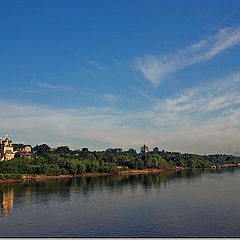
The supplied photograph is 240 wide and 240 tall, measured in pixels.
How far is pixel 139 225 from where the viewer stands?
37.9 metres

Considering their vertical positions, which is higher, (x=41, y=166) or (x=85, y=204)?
(x=41, y=166)

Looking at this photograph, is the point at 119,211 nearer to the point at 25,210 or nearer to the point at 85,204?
the point at 85,204

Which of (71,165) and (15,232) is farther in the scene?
(71,165)

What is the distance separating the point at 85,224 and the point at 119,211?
31.3ft

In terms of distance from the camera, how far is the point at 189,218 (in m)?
41.2

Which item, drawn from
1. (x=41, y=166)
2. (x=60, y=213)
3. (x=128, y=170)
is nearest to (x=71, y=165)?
(x=41, y=166)

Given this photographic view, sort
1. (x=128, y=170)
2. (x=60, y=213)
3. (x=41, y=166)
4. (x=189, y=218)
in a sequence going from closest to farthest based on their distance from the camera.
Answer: (x=189, y=218)
(x=60, y=213)
(x=41, y=166)
(x=128, y=170)

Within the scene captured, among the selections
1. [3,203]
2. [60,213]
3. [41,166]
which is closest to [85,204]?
[60,213]

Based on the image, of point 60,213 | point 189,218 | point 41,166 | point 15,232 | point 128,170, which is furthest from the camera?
point 128,170

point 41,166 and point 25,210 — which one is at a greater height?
point 41,166

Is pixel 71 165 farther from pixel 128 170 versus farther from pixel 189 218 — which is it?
pixel 189 218

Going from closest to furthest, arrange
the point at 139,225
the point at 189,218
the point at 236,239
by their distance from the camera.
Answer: the point at 236,239, the point at 139,225, the point at 189,218

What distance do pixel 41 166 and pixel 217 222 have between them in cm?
9917

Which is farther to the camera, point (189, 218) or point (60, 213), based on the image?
point (60, 213)
